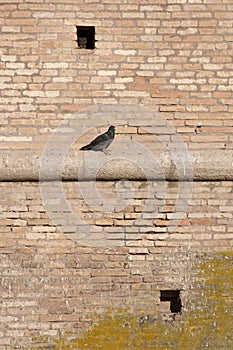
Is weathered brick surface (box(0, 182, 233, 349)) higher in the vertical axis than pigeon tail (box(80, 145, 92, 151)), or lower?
lower

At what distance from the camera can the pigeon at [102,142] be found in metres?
4.71

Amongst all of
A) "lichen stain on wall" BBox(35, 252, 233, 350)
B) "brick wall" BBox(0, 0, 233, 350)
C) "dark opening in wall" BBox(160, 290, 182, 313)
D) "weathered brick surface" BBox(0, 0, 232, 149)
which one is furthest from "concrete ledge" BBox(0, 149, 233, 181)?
"dark opening in wall" BBox(160, 290, 182, 313)

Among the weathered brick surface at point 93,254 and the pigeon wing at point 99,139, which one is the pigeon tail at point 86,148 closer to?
the pigeon wing at point 99,139

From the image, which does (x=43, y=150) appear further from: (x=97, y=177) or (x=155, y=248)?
(x=155, y=248)

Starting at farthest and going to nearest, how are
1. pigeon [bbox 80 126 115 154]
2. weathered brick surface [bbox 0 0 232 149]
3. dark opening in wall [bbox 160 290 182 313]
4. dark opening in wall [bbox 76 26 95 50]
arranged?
dark opening in wall [bbox 76 26 95 50] → weathered brick surface [bbox 0 0 232 149] → dark opening in wall [bbox 160 290 182 313] → pigeon [bbox 80 126 115 154]

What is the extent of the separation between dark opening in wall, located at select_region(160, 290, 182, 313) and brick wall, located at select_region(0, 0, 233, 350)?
2.3 inches

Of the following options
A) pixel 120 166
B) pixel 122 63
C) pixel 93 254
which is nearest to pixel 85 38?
pixel 122 63

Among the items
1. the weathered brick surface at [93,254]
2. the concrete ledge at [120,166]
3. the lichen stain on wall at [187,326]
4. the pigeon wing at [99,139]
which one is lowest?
the lichen stain on wall at [187,326]

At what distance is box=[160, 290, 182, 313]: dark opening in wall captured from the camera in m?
4.83

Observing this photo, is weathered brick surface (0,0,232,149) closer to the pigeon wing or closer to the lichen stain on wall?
the pigeon wing

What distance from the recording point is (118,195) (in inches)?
192

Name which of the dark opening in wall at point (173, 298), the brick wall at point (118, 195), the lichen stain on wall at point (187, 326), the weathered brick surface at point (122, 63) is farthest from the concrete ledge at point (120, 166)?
the dark opening in wall at point (173, 298)

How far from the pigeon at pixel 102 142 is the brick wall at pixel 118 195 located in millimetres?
126

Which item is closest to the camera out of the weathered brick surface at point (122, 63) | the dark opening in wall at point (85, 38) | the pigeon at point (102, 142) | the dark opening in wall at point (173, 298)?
the pigeon at point (102, 142)
